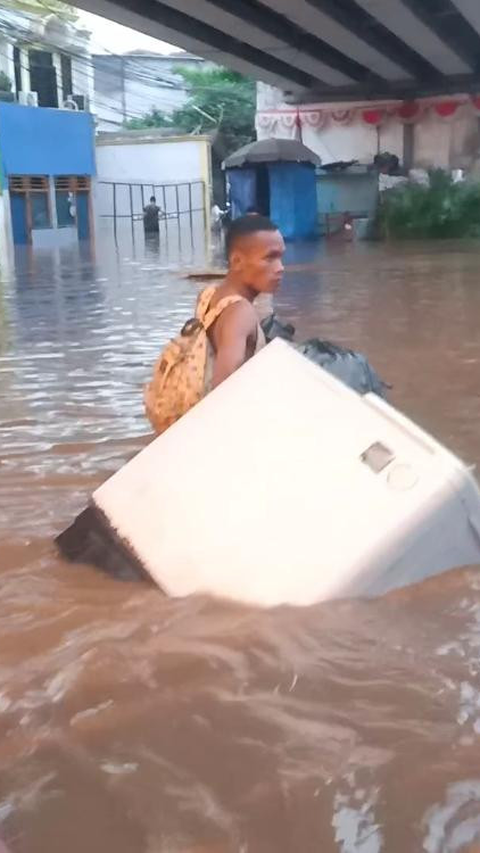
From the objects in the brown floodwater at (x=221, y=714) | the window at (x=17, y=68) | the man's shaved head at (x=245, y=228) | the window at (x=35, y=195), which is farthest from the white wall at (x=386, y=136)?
the man's shaved head at (x=245, y=228)

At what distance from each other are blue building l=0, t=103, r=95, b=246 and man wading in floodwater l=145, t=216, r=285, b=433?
2607 centimetres

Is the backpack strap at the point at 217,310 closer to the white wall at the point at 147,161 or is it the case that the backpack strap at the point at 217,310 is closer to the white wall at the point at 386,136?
the white wall at the point at 386,136

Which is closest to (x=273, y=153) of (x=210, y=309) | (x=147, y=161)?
(x=147, y=161)

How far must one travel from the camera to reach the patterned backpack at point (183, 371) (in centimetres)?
346

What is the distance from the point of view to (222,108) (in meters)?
41.5

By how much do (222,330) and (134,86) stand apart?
4760 cm

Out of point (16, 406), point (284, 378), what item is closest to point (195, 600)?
point (284, 378)

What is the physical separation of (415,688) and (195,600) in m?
0.63

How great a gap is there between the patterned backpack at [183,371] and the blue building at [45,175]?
2609cm

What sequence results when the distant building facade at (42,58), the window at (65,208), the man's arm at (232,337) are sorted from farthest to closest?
the distant building facade at (42,58), the window at (65,208), the man's arm at (232,337)

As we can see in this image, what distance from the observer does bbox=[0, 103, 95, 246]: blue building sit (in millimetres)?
31109

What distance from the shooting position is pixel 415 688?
2434 millimetres

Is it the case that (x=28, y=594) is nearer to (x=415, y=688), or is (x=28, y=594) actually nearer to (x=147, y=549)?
(x=147, y=549)

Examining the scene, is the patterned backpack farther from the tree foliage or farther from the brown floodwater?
the tree foliage
